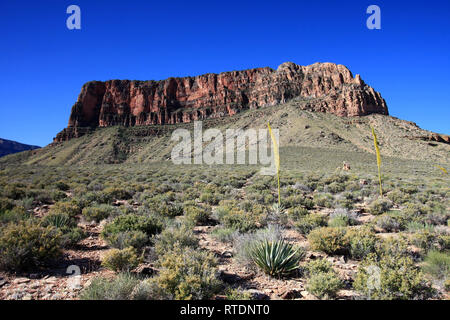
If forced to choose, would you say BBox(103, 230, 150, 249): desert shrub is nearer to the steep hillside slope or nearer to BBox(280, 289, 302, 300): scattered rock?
BBox(280, 289, 302, 300): scattered rock

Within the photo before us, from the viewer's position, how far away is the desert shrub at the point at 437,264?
3721mm

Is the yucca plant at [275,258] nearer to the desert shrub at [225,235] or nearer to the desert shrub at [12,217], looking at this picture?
the desert shrub at [225,235]

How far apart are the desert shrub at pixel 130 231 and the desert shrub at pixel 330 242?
3.78 meters

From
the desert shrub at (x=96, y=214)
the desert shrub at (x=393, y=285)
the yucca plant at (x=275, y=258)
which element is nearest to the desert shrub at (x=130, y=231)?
the desert shrub at (x=96, y=214)

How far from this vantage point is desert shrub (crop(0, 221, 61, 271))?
3686 mm

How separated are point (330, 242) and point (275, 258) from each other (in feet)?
5.36

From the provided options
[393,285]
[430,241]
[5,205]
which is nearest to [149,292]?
[393,285]

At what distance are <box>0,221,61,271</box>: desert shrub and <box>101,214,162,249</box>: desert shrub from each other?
3.48 feet

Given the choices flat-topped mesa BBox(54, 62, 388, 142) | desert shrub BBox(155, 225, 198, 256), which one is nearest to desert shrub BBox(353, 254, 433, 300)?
desert shrub BBox(155, 225, 198, 256)

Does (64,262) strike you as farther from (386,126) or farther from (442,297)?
(386,126)

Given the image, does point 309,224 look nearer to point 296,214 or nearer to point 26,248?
point 296,214

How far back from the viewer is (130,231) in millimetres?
5211
